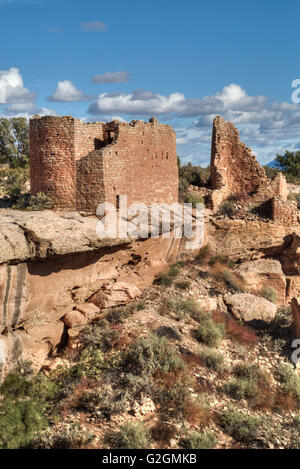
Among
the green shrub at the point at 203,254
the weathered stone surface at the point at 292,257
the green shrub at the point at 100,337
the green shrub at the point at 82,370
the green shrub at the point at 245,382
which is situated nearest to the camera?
the green shrub at the point at 82,370

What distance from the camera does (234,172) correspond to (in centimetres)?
1964

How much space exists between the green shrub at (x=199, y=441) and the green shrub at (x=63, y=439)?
6.67 ft

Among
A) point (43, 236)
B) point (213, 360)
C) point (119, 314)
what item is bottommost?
point (213, 360)

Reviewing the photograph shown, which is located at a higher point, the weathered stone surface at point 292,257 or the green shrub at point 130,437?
the weathered stone surface at point 292,257

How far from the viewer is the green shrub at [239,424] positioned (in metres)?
9.67

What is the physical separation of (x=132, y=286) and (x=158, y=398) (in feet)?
15.0

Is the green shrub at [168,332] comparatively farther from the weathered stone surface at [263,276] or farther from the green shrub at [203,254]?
the weathered stone surface at [263,276]

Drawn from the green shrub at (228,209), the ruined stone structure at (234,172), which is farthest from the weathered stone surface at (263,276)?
the ruined stone structure at (234,172)

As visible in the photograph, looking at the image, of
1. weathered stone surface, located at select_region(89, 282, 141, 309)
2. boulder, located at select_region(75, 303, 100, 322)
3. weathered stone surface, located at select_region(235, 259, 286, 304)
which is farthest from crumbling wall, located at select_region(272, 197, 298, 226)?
boulder, located at select_region(75, 303, 100, 322)

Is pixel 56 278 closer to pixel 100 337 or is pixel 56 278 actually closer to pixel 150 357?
pixel 100 337

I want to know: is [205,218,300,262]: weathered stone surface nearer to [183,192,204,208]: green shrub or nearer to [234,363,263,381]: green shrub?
[183,192,204,208]: green shrub

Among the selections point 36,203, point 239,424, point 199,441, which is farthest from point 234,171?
point 199,441

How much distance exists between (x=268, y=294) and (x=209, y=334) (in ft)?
16.7

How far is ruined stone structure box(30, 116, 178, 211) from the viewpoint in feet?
45.5
